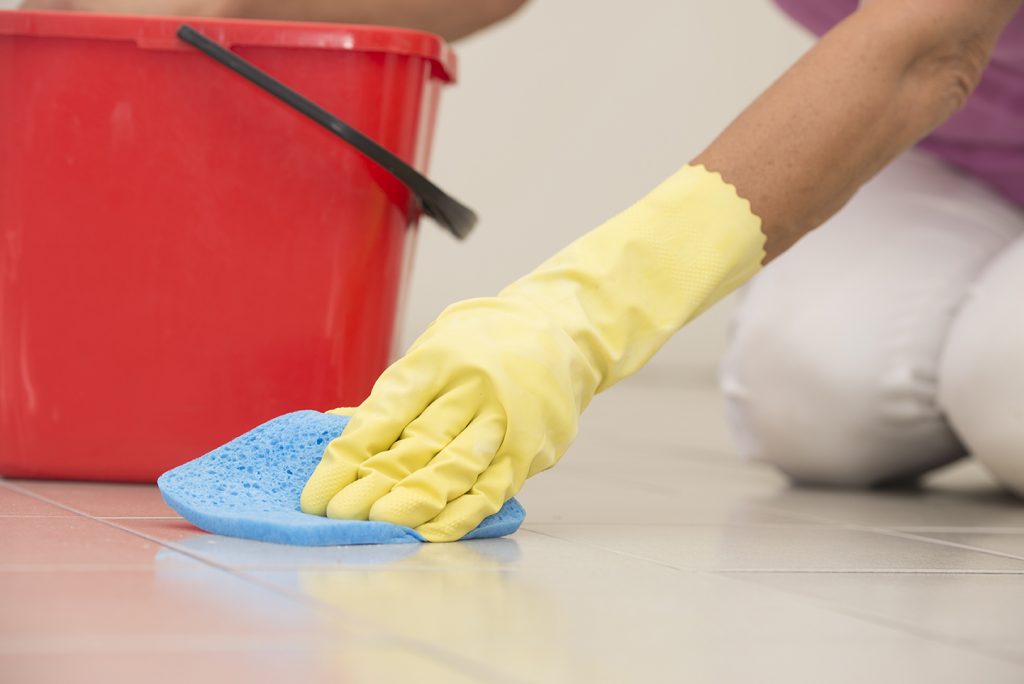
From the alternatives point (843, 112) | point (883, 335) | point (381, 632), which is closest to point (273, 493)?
point (381, 632)

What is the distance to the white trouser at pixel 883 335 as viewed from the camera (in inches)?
57.1

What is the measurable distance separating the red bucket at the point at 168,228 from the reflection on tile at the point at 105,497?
18mm

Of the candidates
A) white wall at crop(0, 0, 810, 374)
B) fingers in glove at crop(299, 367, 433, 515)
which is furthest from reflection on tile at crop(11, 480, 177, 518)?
white wall at crop(0, 0, 810, 374)

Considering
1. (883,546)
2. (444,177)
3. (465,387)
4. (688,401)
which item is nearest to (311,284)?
(465,387)

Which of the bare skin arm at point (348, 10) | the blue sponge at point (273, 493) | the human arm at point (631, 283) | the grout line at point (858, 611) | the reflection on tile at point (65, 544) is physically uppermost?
the bare skin arm at point (348, 10)

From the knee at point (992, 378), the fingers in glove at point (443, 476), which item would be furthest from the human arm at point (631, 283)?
the knee at point (992, 378)

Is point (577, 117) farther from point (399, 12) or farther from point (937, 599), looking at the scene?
point (937, 599)

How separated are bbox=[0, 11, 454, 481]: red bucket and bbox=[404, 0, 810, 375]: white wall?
2320 mm

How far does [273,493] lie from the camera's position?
0.92 metres

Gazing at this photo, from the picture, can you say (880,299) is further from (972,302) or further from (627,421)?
(627,421)

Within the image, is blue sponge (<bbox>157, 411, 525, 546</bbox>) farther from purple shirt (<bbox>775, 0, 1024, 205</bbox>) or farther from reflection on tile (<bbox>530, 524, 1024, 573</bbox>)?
purple shirt (<bbox>775, 0, 1024, 205</bbox>)

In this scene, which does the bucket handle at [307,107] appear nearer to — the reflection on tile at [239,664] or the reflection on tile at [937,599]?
the reflection on tile at [937,599]

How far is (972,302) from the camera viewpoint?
148cm

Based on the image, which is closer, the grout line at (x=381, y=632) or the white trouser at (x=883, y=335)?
the grout line at (x=381, y=632)
